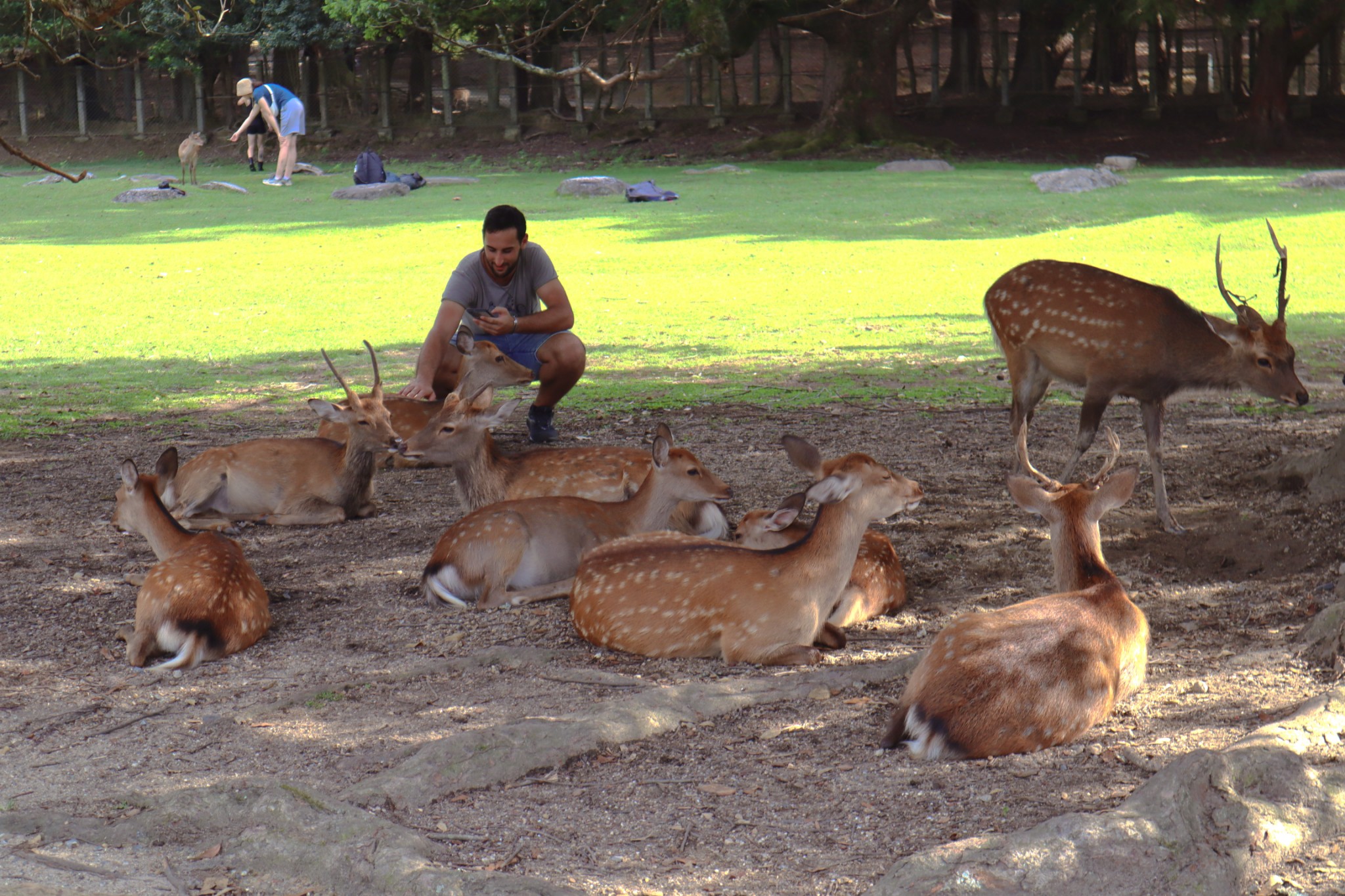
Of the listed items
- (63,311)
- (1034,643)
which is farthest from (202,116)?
(1034,643)

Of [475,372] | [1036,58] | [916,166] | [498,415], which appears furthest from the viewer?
[1036,58]

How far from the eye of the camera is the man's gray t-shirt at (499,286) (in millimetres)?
7012

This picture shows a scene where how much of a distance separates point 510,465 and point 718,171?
17131mm

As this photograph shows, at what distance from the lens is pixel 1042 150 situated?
24.5 meters

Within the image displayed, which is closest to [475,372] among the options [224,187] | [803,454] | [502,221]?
[502,221]

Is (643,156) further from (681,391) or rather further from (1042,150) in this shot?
(681,391)

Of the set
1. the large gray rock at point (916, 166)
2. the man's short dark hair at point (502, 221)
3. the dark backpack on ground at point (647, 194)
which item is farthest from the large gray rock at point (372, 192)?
the man's short dark hair at point (502, 221)

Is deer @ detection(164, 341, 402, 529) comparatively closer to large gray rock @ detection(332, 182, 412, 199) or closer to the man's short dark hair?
the man's short dark hair

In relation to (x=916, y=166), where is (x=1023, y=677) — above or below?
below

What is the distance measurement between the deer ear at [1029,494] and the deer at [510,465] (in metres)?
1.76

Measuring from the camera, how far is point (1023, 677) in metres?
3.25

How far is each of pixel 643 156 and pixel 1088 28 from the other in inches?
343

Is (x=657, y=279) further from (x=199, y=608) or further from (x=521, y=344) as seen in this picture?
(x=199, y=608)

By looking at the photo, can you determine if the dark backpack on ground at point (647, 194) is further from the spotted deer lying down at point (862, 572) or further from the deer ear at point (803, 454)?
the deer ear at point (803, 454)
